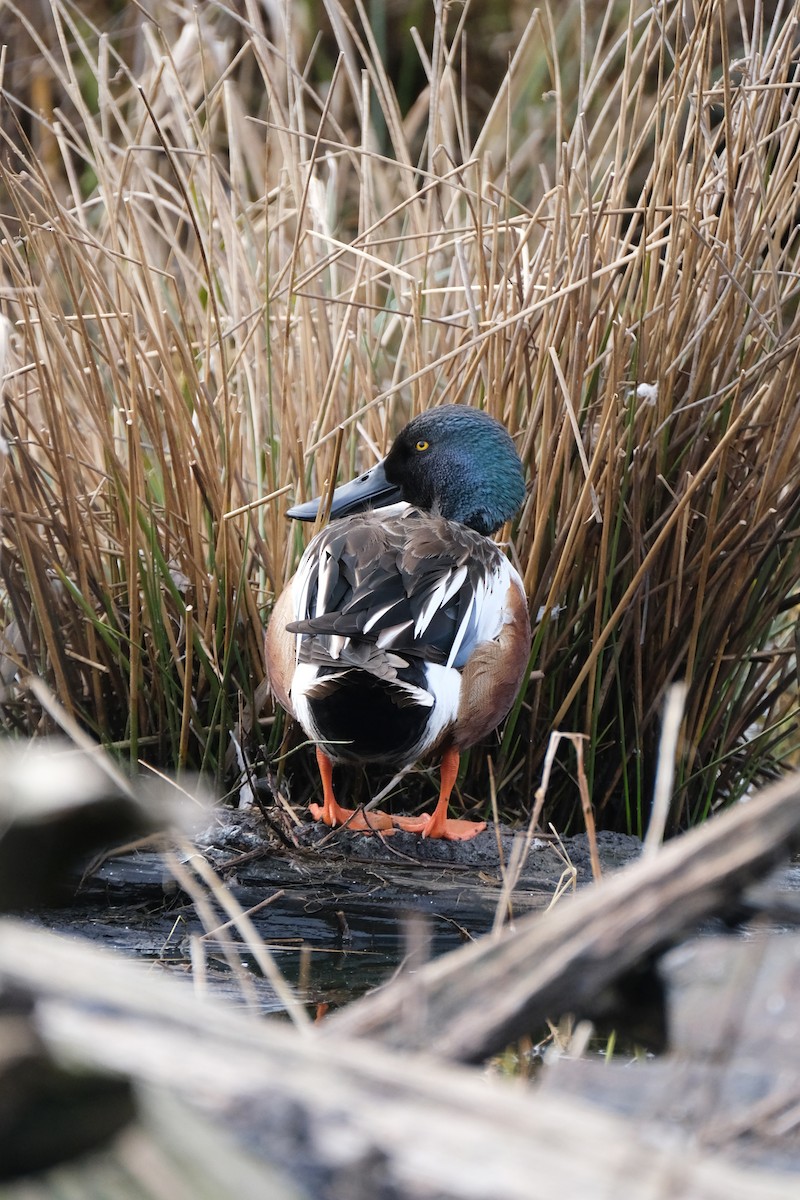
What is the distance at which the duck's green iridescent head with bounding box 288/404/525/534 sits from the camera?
8.66ft

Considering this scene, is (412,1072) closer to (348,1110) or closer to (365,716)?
(348,1110)

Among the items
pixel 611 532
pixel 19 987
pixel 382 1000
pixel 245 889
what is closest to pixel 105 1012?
pixel 19 987

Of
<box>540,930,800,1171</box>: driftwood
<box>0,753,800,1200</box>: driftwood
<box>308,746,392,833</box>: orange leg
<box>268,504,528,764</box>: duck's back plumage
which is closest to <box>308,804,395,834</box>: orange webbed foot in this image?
<box>308,746,392,833</box>: orange leg

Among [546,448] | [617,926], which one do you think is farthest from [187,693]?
[617,926]

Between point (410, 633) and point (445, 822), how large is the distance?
0.41 meters

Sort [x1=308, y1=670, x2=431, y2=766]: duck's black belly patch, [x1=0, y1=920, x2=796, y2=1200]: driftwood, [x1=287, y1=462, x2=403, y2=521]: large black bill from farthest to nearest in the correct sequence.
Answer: [x1=287, y1=462, x2=403, y2=521]: large black bill, [x1=308, y1=670, x2=431, y2=766]: duck's black belly patch, [x1=0, y1=920, x2=796, y2=1200]: driftwood

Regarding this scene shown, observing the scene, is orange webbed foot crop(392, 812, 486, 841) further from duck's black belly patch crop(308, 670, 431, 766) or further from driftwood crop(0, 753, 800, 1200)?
driftwood crop(0, 753, 800, 1200)

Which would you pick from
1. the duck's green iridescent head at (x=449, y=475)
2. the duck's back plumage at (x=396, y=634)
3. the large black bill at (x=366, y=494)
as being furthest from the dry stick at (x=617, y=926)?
the large black bill at (x=366, y=494)

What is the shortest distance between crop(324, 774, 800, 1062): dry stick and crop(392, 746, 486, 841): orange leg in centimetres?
160

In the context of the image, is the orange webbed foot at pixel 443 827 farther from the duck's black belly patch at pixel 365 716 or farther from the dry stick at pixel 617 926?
the dry stick at pixel 617 926

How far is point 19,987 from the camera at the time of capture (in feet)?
2.36

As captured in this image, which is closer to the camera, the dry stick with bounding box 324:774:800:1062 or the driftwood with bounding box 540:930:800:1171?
the dry stick with bounding box 324:774:800:1062

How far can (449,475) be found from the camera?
2756 millimetres

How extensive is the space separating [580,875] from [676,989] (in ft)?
3.24
